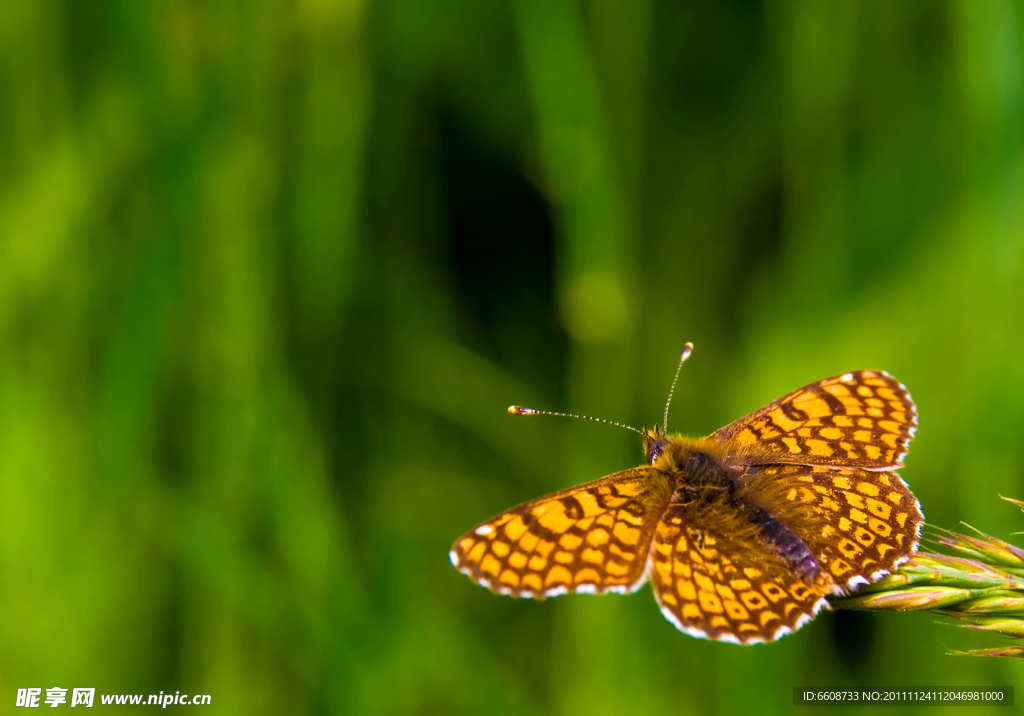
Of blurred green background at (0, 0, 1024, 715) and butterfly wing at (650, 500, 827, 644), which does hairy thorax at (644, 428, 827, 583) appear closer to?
butterfly wing at (650, 500, 827, 644)

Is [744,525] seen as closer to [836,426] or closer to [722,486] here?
[722,486]

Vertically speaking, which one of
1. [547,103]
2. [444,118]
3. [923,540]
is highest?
[444,118]

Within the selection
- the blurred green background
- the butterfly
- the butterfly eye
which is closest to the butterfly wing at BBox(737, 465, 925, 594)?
the butterfly

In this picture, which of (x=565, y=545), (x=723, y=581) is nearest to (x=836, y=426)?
(x=723, y=581)

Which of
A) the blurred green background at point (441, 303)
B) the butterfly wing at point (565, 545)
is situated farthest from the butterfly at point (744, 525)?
the blurred green background at point (441, 303)

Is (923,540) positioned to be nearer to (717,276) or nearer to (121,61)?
(717,276)

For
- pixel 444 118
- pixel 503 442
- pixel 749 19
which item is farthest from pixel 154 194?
pixel 749 19
